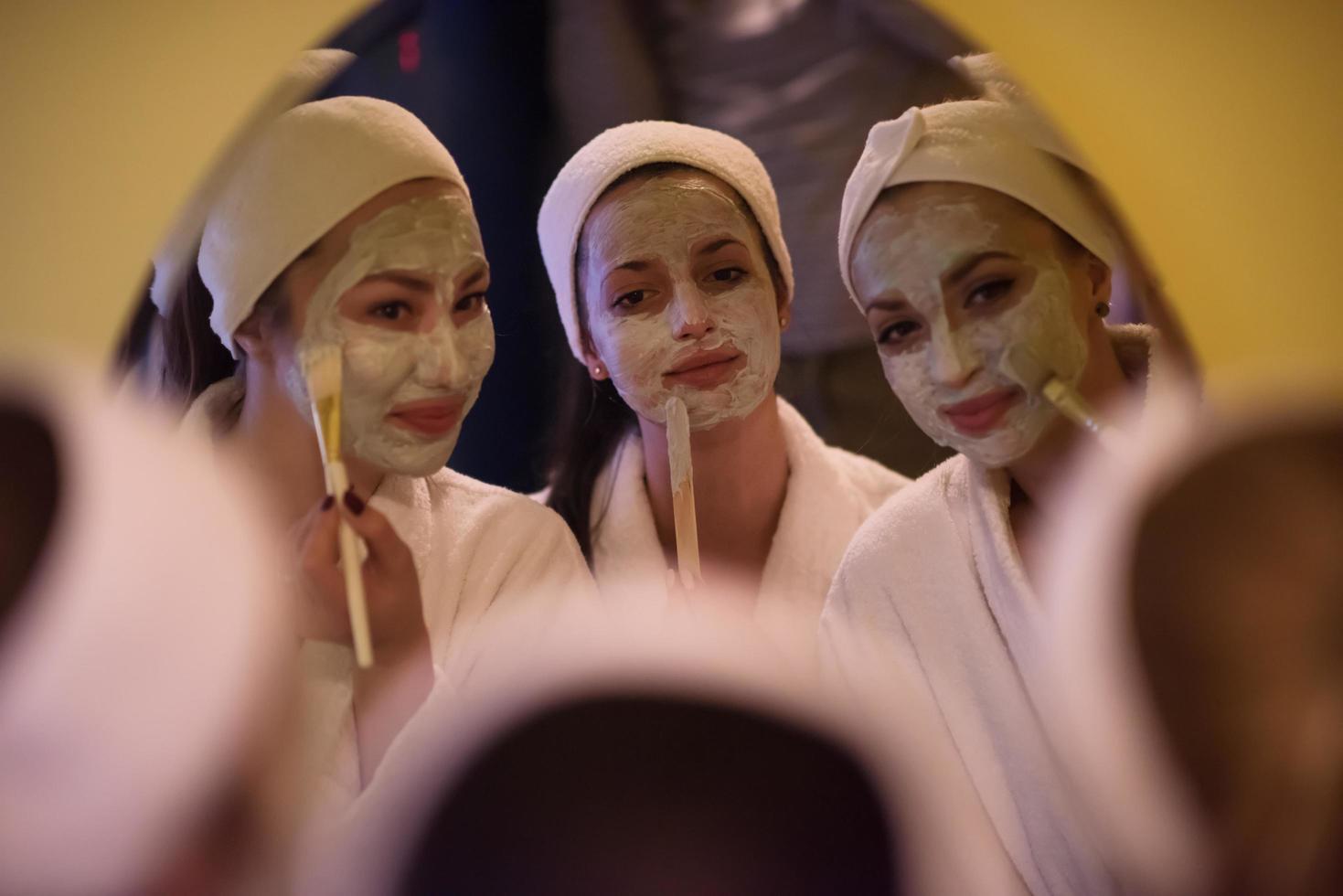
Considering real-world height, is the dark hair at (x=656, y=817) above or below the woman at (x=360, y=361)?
below

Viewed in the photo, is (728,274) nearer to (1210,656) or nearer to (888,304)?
(888,304)

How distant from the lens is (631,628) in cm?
88

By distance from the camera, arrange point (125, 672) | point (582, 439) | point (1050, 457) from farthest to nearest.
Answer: point (582, 439) → point (1050, 457) → point (125, 672)

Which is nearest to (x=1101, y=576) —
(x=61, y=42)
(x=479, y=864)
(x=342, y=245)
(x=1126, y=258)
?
(x=1126, y=258)

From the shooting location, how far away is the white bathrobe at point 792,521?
0.93 metres

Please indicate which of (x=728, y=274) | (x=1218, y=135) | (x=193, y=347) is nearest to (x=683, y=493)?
(x=728, y=274)

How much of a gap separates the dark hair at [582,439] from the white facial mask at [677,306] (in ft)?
0.13

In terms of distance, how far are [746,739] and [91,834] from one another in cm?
42

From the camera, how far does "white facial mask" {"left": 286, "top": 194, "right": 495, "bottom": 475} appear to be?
827 mm

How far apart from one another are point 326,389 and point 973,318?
0.45 m

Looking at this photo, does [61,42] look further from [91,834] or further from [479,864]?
[479,864]

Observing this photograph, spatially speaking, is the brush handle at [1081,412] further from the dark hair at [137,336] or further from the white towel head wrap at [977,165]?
the dark hair at [137,336]

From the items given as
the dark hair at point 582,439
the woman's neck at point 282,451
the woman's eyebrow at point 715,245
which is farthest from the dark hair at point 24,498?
the woman's eyebrow at point 715,245

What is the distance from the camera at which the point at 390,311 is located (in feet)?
2.73
